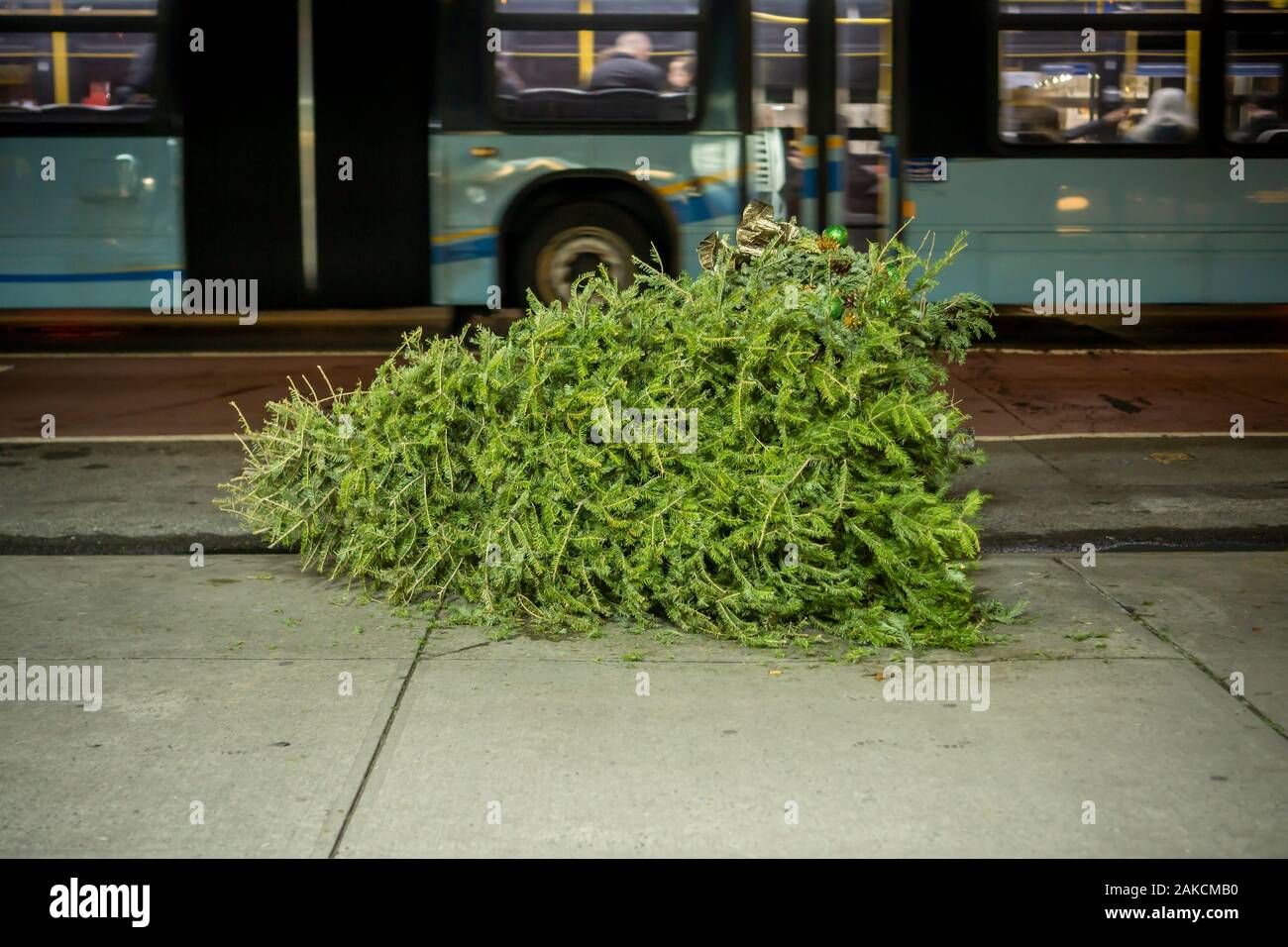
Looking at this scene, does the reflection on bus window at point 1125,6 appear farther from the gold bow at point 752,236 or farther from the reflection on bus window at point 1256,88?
the gold bow at point 752,236

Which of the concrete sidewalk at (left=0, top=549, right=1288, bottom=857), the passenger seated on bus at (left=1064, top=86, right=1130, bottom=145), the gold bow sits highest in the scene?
the passenger seated on bus at (left=1064, top=86, right=1130, bottom=145)

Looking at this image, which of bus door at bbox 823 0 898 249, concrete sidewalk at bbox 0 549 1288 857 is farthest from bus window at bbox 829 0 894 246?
concrete sidewalk at bbox 0 549 1288 857

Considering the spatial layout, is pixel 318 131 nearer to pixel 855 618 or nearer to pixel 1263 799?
pixel 855 618

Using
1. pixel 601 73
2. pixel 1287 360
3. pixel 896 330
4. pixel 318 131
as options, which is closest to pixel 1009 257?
pixel 1287 360

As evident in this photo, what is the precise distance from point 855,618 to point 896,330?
3.34ft

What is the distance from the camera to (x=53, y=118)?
37.4 ft

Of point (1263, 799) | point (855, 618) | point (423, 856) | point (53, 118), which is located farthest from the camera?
point (53, 118)

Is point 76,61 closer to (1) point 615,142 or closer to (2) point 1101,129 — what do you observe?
(1) point 615,142

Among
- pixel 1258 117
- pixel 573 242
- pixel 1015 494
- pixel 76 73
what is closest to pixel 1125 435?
pixel 1015 494

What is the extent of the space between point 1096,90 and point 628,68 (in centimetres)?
367

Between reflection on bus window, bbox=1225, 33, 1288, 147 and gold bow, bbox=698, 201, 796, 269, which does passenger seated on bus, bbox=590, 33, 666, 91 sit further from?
gold bow, bbox=698, 201, 796, 269

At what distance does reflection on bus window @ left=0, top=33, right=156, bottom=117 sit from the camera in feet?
36.9

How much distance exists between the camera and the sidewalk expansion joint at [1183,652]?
4.40 meters

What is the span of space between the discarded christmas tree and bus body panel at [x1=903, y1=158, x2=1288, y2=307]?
6.41 metres
